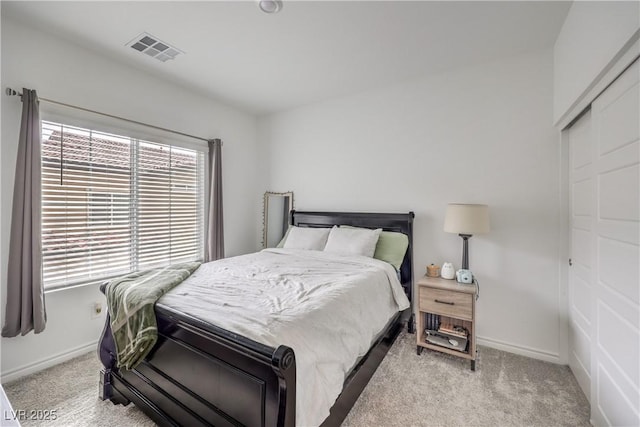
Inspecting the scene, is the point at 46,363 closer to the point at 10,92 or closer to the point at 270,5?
the point at 10,92

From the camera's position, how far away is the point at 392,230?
9.78 feet

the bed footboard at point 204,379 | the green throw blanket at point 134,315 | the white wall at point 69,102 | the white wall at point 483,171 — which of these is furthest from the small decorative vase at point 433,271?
the white wall at point 69,102

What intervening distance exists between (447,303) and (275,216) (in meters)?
2.53

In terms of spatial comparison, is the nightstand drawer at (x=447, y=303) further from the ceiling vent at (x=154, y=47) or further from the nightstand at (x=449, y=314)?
the ceiling vent at (x=154, y=47)

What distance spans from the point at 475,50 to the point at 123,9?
2.84 meters

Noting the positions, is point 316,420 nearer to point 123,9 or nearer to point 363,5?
point 363,5

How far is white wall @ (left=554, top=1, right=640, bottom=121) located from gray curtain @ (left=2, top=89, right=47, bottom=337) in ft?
12.0

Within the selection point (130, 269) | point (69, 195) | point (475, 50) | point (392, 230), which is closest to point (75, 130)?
point (69, 195)

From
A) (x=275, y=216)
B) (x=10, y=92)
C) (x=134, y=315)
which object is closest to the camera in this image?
(x=134, y=315)

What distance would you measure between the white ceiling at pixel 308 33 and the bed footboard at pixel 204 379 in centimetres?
211

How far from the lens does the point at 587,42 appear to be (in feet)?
5.40

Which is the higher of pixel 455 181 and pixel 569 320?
pixel 455 181

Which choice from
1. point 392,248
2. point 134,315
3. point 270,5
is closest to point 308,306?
point 134,315

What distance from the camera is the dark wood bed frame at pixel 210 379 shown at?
1082 mm
